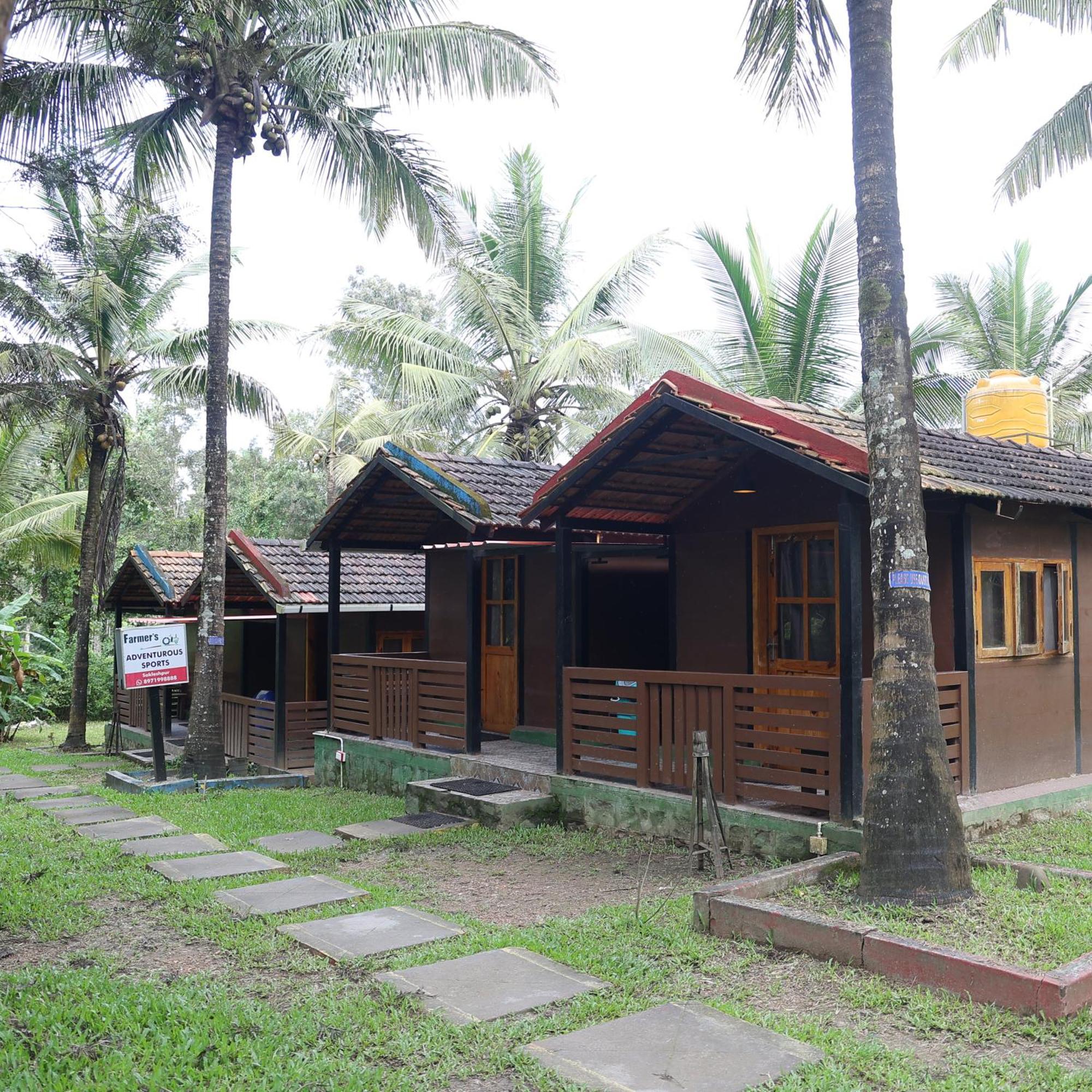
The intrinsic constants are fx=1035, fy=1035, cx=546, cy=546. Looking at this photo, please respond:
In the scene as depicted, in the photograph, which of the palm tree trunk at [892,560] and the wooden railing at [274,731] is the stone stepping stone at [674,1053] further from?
the wooden railing at [274,731]

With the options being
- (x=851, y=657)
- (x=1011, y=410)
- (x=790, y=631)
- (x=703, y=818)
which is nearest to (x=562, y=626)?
(x=790, y=631)

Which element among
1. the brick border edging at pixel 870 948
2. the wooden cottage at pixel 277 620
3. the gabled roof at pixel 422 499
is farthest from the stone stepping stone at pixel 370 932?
the wooden cottage at pixel 277 620

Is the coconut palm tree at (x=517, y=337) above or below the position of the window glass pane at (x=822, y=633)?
above

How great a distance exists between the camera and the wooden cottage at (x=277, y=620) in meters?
13.9

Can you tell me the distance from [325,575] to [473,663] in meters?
4.60

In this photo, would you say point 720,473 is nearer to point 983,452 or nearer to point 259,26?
point 983,452

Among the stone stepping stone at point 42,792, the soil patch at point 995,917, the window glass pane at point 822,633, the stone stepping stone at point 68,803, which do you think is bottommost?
the stone stepping stone at point 42,792

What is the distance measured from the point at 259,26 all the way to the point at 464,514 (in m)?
7.21

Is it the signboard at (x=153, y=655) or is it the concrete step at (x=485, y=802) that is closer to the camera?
the concrete step at (x=485, y=802)

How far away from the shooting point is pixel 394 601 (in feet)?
47.7

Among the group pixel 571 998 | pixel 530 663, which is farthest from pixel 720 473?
pixel 571 998

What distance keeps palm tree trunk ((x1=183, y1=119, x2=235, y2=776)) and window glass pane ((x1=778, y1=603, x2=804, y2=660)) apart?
6.96 meters

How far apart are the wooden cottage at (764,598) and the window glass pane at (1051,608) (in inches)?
1.1

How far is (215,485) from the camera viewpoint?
1266cm
